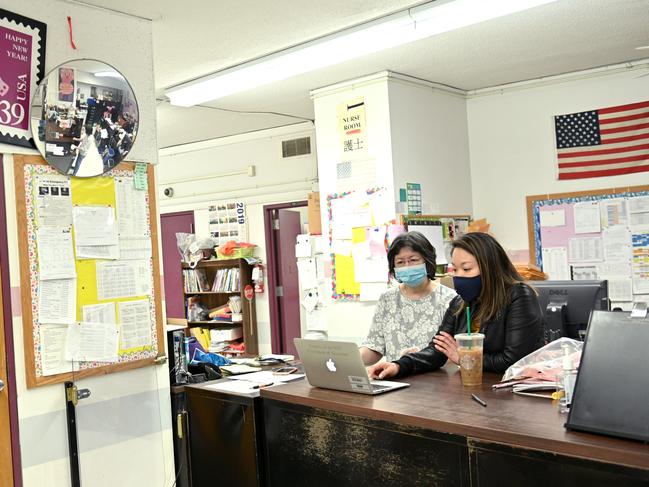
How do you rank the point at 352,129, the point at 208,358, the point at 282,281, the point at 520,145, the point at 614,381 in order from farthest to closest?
the point at 282,281 → the point at 520,145 → the point at 352,129 → the point at 208,358 → the point at 614,381

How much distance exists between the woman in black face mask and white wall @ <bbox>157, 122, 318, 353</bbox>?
453 cm

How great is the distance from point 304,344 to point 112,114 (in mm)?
1721

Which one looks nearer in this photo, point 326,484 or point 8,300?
point 326,484

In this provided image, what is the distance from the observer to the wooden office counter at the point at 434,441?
1.74 m

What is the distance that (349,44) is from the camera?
4375 mm

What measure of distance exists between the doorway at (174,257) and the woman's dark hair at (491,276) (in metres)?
6.11

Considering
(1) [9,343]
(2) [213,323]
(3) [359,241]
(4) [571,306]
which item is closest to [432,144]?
(3) [359,241]

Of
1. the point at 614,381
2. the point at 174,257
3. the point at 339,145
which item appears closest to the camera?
the point at 614,381

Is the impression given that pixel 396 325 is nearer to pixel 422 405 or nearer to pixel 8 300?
pixel 422 405

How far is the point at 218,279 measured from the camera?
7867 mm

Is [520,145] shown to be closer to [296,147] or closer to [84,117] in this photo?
[296,147]

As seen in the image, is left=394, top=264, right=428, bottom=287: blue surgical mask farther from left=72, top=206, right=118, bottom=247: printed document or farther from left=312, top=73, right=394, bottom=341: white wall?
left=312, top=73, right=394, bottom=341: white wall

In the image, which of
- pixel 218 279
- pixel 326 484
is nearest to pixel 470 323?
pixel 326 484

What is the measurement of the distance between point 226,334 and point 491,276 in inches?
211
